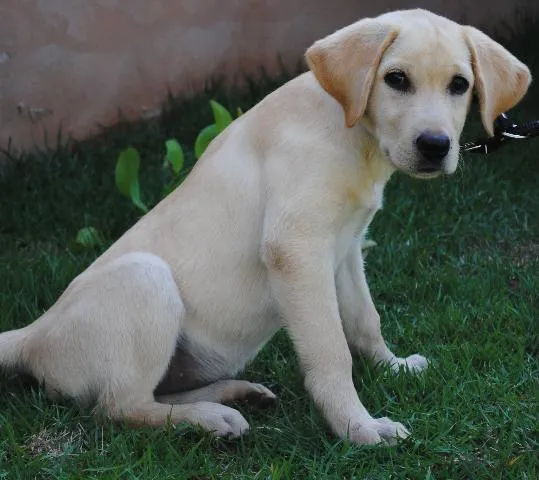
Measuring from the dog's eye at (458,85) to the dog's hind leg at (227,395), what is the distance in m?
1.31

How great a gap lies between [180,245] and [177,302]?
22cm

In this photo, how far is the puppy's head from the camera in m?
3.44

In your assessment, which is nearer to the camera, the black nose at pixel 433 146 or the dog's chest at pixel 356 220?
the black nose at pixel 433 146

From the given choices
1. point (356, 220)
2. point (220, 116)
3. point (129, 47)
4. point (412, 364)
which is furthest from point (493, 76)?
point (129, 47)

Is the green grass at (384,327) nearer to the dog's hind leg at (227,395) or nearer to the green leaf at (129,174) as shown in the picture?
the dog's hind leg at (227,395)

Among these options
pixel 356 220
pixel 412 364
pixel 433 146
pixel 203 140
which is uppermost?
pixel 433 146

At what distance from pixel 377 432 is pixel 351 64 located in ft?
4.03

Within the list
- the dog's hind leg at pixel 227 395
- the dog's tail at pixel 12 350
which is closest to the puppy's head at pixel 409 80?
the dog's hind leg at pixel 227 395

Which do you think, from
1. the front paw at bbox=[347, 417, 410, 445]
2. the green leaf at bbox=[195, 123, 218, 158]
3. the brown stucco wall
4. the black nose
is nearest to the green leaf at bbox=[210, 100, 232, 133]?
the green leaf at bbox=[195, 123, 218, 158]

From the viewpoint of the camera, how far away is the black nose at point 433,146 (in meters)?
3.40

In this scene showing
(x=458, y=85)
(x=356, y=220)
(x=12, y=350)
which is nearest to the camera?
(x=458, y=85)

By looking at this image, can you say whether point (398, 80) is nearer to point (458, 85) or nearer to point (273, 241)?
point (458, 85)

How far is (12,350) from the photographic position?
394cm

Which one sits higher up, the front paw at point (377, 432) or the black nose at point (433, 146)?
the black nose at point (433, 146)
